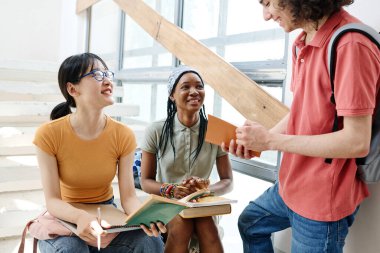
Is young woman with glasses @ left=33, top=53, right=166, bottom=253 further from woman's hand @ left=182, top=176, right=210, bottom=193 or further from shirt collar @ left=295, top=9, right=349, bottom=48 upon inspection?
shirt collar @ left=295, top=9, right=349, bottom=48

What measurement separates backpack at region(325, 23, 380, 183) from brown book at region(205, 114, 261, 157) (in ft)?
1.33

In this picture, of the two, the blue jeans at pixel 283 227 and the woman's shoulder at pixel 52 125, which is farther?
the woman's shoulder at pixel 52 125

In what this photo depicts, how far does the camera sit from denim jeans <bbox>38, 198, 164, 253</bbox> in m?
1.61

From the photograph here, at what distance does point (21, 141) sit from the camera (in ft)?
10.3

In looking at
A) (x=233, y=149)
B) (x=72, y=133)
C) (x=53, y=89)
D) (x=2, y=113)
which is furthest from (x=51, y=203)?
(x=53, y=89)

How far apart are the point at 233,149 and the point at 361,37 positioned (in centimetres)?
63

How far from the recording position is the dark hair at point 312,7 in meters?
1.33

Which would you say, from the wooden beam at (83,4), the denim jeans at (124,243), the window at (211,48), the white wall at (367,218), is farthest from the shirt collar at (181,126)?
the wooden beam at (83,4)

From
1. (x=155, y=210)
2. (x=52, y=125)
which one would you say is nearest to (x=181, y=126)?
(x=52, y=125)

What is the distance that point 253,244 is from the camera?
6.04 ft

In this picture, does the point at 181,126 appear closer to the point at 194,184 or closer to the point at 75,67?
the point at 194,184

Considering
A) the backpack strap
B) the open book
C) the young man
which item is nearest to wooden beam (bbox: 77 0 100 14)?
the open book

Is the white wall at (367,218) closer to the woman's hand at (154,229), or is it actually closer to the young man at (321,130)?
the young man at (321,130)

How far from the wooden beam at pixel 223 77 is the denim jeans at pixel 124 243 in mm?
770
